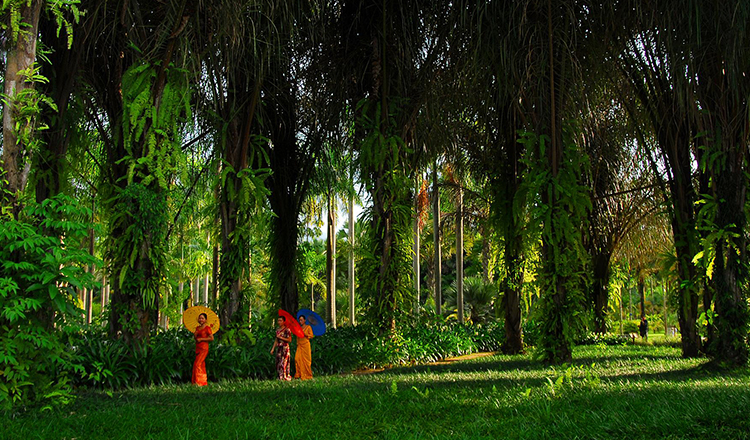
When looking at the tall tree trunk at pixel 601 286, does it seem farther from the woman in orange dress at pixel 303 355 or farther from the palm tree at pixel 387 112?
the woman in orange dress at pixel 303 355

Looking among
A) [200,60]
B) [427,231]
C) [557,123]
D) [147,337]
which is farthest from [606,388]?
[427,231]

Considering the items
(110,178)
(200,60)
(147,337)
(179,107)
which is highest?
(200,60)

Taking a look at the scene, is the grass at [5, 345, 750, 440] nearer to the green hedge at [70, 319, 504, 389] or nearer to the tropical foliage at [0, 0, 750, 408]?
the green hedge at [70, 319, 504, 389]

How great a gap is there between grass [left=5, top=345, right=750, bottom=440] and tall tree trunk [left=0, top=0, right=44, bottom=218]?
2275mm

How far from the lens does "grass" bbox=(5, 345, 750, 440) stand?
4.96 metres

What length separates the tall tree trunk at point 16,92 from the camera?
19.5ft

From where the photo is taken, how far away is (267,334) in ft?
38.1

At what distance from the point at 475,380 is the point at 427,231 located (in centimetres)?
2435

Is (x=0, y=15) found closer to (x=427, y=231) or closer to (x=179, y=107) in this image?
(x=179, y=107)

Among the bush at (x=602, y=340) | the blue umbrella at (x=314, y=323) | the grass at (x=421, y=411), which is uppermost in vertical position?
the blue umbrella at (x=314, y=323)

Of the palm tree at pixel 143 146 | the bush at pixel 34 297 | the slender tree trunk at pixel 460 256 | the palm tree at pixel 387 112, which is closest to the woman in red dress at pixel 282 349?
the palm tree at pixel 143 146

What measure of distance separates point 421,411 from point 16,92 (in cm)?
510

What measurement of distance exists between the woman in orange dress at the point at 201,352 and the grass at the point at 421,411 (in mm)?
542

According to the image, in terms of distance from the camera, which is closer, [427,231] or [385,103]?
[385,103]
